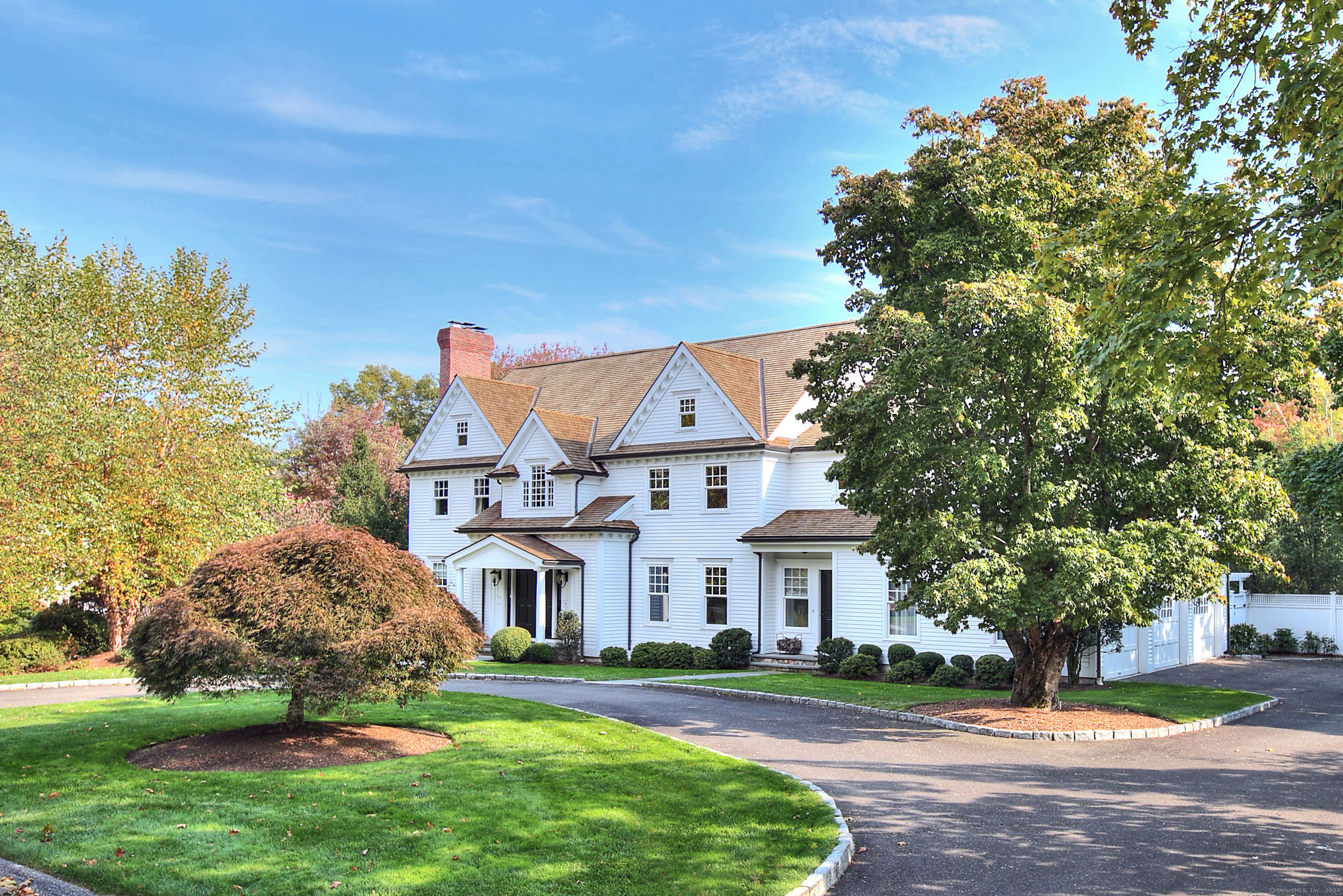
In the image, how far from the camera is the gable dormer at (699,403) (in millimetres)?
32062

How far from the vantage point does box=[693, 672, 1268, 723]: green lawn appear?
2002 centimetres

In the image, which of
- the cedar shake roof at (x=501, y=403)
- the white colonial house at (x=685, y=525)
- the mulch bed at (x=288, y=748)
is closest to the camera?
the mulch bed at (x=288, y=748)

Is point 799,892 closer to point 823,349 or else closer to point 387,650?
point 387,650

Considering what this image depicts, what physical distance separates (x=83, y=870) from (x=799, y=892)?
20.5 ft

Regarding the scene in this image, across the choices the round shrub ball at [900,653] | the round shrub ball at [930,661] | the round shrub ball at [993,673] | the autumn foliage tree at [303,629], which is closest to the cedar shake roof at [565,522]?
the round shrub ball at [900,653]

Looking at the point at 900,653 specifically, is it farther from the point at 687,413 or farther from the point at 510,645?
the point at 510,645

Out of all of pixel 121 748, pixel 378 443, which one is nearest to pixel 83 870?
pixel 121 748

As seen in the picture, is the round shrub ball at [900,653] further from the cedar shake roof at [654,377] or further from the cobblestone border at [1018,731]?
the cedar shake roof at [654,377]

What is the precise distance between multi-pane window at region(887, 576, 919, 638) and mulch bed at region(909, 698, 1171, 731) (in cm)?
737

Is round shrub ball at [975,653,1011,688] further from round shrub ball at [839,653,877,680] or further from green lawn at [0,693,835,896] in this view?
green lawn at [0,693,835,896]

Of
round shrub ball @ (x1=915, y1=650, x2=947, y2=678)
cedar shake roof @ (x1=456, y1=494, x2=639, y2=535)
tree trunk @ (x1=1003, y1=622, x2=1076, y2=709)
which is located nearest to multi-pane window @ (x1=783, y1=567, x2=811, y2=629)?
round shrub ball @ (x1=915, y1=650, x2=947, y2=678)

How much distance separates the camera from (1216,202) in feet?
31.2

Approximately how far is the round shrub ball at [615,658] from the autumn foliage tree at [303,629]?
1810 cm

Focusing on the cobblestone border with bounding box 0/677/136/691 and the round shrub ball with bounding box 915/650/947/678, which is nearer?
the cobblestone border with bounding box 0/677/136/691
